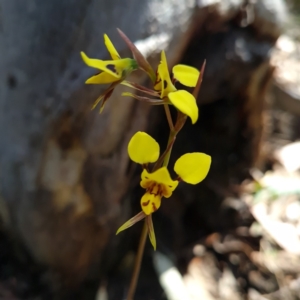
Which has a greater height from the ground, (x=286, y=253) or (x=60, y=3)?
(x=60, y=3)

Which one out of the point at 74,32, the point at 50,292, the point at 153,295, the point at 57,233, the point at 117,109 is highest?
the point at 74,32

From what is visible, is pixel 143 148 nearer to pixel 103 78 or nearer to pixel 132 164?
pixel 103 78

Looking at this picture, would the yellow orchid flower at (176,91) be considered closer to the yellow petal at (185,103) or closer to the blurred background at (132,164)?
the yellow petal at (185,103)

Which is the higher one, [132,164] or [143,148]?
[143,148]

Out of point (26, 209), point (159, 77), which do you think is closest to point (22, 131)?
point (26, 209)

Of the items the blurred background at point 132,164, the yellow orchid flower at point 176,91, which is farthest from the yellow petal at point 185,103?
the blurred background at point 132,164

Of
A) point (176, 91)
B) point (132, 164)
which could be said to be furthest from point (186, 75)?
point (132, 164)

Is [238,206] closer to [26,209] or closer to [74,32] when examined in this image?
[26,209]
